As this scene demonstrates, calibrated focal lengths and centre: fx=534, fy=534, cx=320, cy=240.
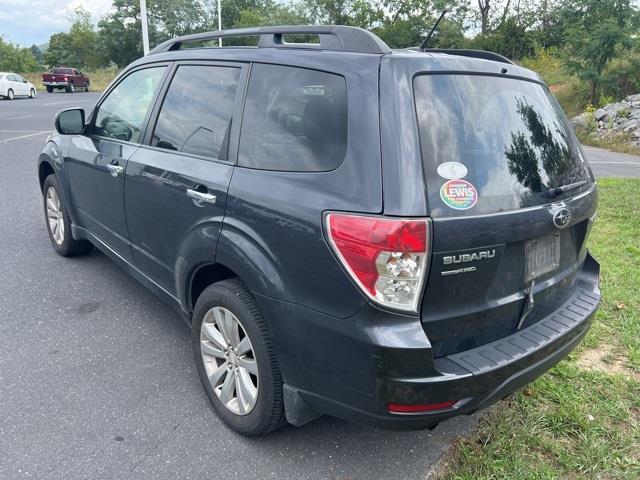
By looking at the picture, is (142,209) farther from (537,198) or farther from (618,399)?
(618,399)

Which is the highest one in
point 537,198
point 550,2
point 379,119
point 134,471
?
point 550,2

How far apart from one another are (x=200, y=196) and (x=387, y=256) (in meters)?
1.15

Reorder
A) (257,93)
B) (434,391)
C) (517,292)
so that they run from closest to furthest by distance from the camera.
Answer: (434,391) → (517,292) → (257,93)

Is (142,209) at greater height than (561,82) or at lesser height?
lesser

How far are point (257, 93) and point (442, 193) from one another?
1.10 metres

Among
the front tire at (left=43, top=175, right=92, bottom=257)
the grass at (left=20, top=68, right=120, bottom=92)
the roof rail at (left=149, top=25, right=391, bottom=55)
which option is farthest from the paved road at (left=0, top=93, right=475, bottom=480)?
the grass at (left=20, top=68, right=120, bottom=92)

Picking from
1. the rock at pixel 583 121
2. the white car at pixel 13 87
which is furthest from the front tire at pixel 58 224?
the white car at pixel 13 87

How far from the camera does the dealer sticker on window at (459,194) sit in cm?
203

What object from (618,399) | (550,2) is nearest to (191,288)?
(618,399)

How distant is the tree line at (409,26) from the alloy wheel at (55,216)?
801 inches

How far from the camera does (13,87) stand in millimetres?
29516

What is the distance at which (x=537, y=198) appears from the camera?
7.63 feet

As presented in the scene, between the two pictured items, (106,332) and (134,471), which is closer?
(134,471)

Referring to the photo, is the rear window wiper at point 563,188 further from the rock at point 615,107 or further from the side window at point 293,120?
the rock at point 615,107
